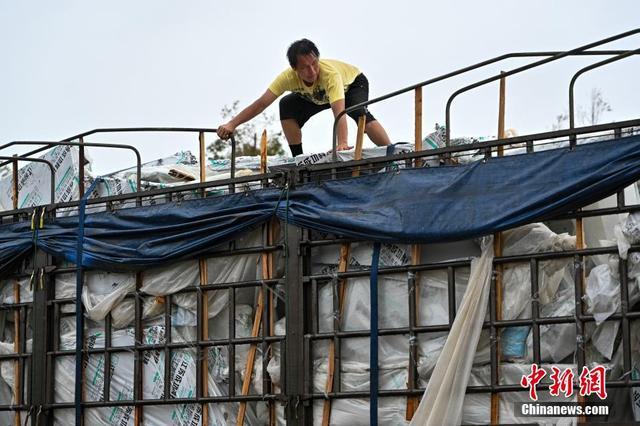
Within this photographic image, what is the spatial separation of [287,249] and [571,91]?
2346 millimetres

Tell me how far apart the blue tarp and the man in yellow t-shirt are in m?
0.77

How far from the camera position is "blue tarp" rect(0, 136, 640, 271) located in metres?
7.54

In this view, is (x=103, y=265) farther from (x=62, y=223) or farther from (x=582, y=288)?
(x=582, y=288)

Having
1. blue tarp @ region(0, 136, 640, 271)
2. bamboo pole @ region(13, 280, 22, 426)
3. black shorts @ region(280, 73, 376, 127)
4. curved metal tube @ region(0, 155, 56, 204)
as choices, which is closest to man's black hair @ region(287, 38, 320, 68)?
black shorts @ region(280, 73, 376, 127)

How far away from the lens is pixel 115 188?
10.2m

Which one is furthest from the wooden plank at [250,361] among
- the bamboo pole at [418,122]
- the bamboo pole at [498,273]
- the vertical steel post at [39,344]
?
the vertical steel post at [39,344]

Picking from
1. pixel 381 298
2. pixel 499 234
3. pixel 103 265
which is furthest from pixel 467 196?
pixel 103 265

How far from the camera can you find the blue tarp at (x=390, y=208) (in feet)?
24.7

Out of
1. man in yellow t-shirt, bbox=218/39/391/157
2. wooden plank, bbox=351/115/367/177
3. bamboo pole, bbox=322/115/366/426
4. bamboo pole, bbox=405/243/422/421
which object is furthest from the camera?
man in yellow t-shirt, bbox=218/39/391/157

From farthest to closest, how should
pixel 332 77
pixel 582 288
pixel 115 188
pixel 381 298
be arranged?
pixel 115 188 → pixel 332 77 → pixel 381 298 → pixel 582 288

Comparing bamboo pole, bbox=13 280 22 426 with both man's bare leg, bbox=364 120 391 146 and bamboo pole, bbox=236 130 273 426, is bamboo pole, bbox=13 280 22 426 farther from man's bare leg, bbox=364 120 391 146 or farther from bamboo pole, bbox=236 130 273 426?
man's bare leg, bbox=364 120 391 146

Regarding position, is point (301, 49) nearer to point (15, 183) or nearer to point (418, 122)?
point (418, 122)

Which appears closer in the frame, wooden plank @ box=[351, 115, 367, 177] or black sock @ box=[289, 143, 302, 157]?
wooden plank @ box=[351, 115, 367, 177]

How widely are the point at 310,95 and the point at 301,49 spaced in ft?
1.71
